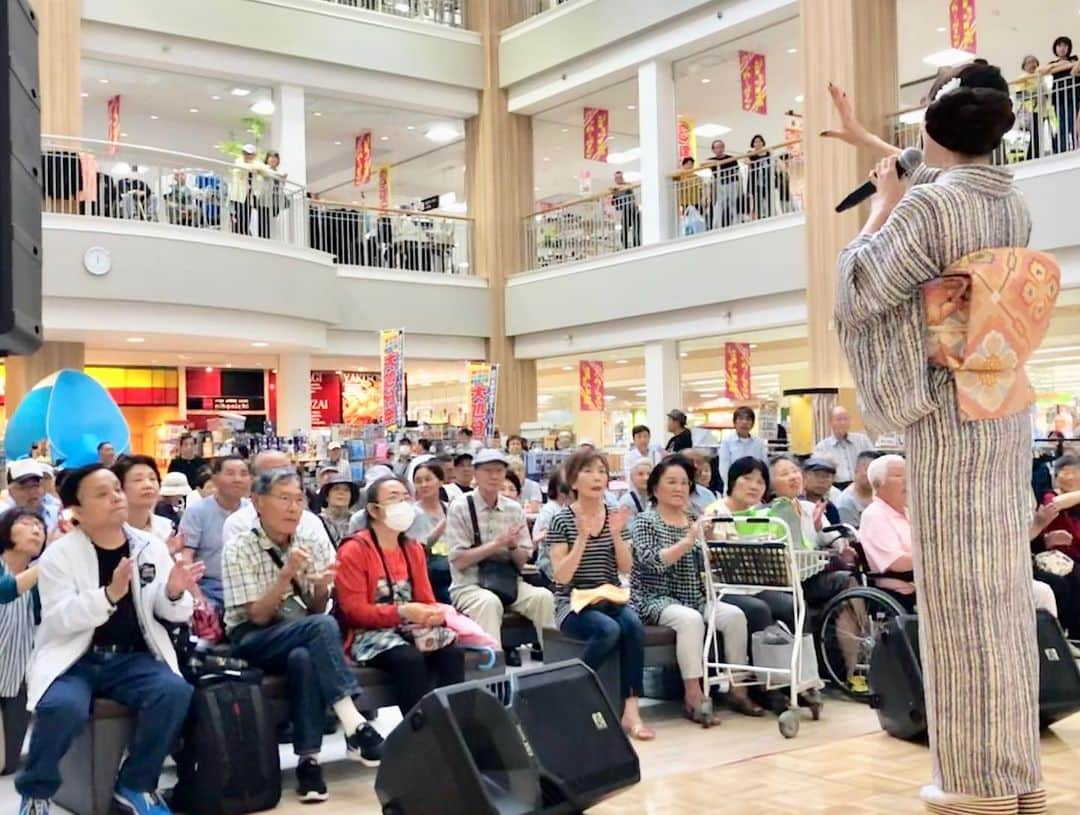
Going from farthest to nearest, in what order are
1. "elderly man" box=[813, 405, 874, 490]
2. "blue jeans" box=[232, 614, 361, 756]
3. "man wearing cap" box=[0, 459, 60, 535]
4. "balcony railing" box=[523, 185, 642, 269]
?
"balcony railing" box=[523, 185, 642, 269] → "elderly man" box=[813, 405, 874, 490] → "man wearing cap" box=[0, 459, 60, 535] → "blue jeans" box=[232, 614, 361, 756]

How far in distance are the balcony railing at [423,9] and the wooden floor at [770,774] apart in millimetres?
14378

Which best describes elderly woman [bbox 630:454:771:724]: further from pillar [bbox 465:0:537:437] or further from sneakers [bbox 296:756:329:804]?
pillar [bbox 465:0:537:437]

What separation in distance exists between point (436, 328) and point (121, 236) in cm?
520

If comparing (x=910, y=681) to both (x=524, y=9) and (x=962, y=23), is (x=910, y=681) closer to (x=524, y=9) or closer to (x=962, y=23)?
(x=962, y=23)

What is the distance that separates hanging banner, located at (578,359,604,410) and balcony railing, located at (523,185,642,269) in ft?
5.43

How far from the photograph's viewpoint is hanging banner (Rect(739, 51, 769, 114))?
52.4 ft

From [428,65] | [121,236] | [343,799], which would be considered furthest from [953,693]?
[428,65]

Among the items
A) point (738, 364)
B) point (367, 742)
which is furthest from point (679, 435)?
point (367, 742)

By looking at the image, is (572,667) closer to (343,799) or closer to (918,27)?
(343,799)

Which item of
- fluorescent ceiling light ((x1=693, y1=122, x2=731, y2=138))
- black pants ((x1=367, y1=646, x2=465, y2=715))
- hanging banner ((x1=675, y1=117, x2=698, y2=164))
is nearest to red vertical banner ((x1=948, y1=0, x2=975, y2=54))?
hanging banner ((x1=675, y1=117, x2=698, y2=164))

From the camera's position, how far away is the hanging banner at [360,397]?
21.0m

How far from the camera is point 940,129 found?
277 centimetres

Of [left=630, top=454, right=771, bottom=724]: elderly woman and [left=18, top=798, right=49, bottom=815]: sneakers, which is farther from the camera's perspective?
[left=630, top=454, right=771, bottom=724]: elderly woman

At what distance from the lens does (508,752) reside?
11.0 feet
